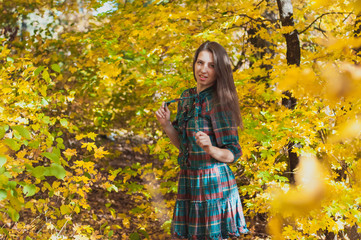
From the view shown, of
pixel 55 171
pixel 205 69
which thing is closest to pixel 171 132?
pixel 205 69

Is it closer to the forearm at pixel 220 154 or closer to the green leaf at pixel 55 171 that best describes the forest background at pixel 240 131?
the green leaf at pixel 55 171

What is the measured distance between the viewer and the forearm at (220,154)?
144cm

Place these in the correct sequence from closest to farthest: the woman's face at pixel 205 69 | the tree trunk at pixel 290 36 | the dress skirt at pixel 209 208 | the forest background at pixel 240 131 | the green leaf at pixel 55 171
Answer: the green leaf at pixel 55 171 → the dress skirt at pixel 209 208 → the woman's face at pixel 205 69 → the forest background at pixel 240 131 → the tree trunk at pixel 290 36

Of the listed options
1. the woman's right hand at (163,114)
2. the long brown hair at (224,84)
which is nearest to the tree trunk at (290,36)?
the long brown hair at (224,84)

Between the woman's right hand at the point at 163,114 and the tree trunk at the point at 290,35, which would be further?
the tree trunk at the point at 290,35

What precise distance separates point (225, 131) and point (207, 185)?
267mm

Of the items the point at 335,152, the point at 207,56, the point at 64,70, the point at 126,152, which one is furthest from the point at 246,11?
the point at 126,152

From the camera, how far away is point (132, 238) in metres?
3.57

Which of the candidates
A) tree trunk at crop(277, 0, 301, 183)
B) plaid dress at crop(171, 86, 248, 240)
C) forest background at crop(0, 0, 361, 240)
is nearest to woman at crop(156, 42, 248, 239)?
plaid dress at crop(171, 86, 248, 240)

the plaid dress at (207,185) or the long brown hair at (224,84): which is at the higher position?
the long brown hair at (224,84)

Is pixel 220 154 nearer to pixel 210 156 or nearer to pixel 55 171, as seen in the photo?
pixel 210 156

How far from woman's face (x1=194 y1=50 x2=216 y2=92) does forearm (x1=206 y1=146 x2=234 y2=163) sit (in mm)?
379

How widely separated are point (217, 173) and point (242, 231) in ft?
0.98

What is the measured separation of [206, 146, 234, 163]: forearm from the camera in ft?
4.73
